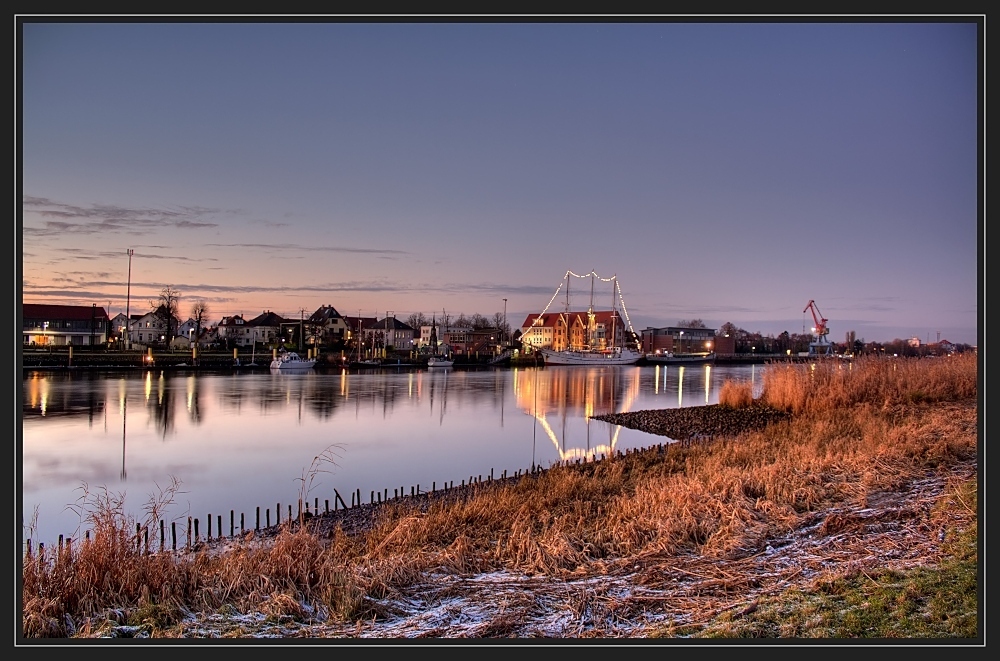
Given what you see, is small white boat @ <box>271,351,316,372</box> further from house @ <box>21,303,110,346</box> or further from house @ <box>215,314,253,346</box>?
house @ <box>215,314,253,346</box>

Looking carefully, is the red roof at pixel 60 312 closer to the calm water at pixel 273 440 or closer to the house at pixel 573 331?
the calm water at pixel 273 440

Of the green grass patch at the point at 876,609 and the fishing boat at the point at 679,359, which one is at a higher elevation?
the green grass patch at the point at 876,609

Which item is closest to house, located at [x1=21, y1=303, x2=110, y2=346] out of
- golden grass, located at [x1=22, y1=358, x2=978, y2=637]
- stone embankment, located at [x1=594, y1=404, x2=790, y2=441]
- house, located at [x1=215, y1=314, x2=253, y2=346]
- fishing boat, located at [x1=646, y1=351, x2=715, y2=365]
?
house, located at [x1=215, y1=314, x2=253, y2=346]

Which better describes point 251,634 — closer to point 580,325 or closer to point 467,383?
point 467,383

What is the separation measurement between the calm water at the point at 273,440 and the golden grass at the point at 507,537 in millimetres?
2445

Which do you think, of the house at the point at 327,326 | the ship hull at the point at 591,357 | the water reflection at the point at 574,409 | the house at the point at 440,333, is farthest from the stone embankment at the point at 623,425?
the house at the point at 440,333

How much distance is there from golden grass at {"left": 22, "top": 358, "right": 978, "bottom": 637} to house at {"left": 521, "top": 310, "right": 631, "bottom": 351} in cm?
9828

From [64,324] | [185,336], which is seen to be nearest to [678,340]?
[185,336]

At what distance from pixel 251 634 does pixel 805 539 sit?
5.72 meters

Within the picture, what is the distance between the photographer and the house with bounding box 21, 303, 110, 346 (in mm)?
67125

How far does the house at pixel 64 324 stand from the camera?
67.1 meters
